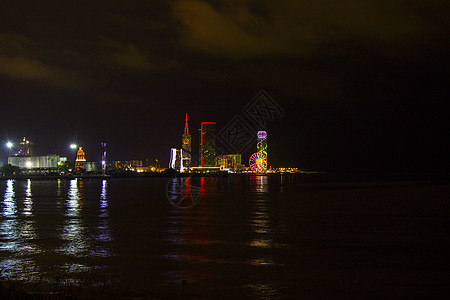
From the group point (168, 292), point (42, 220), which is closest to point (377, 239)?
point (168, 292)

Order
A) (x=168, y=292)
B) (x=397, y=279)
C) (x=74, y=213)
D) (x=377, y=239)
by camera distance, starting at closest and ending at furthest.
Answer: (x=168, y=292) → (x=397, y=279) → (x=377, y=239) → (x=74, y=213)

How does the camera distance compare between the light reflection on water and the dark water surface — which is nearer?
the dark water surface

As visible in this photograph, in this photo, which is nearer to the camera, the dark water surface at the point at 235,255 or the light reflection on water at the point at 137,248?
the dark water surface at the point at 235,255

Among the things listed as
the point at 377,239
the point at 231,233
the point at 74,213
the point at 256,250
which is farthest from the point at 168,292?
the point at 74,213

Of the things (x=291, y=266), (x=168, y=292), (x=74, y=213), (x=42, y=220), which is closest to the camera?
(x=168, y=292)

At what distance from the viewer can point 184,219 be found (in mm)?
25219

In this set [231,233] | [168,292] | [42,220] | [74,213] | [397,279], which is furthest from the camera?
[74,213]

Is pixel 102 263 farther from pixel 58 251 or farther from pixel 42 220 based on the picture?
pixel 42 220

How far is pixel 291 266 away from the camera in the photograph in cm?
1340

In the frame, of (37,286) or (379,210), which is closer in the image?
(37,286)

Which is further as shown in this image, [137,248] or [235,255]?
[137,248]

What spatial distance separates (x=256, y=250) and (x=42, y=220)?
14.9m

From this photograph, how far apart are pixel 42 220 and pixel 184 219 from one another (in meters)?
8.32

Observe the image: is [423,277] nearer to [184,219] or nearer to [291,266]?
[291,266]
